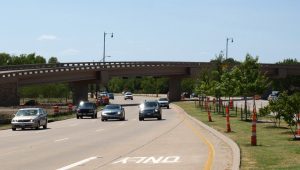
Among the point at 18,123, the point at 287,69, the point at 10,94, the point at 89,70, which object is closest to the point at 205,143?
the point at 18,123

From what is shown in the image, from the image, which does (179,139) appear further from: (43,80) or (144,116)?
(43,80)

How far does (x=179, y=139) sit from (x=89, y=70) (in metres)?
68.8

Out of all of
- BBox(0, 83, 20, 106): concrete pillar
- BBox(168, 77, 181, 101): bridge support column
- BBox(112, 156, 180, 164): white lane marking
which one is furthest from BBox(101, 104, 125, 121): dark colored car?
BBox(168, 77, 181, 101): bridge support column

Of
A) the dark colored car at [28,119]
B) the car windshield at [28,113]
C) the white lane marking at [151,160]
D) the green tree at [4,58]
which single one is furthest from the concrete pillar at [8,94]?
the green tree at [4,58]

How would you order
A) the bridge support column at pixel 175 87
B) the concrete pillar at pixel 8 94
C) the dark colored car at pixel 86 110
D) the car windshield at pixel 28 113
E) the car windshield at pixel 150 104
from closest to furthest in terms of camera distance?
the car windshield at pixel 28 113 < the car windshield at pixel 150 104 < the dark colored car at pixel 86 110 < the concrete pillar at pixel 8 94 < the bridge support column at pixel 175 87

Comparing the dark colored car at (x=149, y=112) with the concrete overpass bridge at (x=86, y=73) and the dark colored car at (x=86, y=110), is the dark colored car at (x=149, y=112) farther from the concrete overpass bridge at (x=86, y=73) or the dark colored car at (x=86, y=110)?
the concrete overpass bridge at (x=86, y=73)

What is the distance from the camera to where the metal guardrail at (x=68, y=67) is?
258ft

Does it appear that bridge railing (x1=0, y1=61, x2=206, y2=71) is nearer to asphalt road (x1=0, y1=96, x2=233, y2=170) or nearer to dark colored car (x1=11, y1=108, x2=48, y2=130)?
dark colored car (x1=11, y1=108, x2=48, y2=130)

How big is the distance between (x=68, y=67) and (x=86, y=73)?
705 cm

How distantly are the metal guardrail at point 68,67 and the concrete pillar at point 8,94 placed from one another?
72.0 inches

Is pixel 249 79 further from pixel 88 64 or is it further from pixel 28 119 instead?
pixel 88 64

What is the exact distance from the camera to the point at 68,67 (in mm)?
89250

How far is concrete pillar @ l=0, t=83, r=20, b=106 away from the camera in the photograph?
7681cm

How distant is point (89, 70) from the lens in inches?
3760
